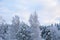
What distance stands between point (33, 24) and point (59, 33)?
9622 mm

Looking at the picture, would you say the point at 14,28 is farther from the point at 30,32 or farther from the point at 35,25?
the point at 35,25

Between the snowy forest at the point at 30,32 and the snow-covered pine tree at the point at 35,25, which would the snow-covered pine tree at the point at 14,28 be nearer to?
the snowy forest at the point at 30,32

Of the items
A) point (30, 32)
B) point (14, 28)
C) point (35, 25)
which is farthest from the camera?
point (14, 28)

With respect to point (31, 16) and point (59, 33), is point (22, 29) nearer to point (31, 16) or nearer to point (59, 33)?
point (31, 16)

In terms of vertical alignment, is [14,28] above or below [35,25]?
below

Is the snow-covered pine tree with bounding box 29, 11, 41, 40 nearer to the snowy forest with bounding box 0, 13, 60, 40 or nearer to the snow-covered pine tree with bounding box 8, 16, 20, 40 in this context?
the snowy forest with bounding box 0, 13, 60, 40

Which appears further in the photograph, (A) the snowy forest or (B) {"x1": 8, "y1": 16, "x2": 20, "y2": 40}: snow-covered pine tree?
(B) {"x1": 8, "y1": 16, "x2": 20, "y2": 40}: snow-covered pine tree

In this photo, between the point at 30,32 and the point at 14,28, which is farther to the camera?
the point at 14,28

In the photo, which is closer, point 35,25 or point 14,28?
point 35,25

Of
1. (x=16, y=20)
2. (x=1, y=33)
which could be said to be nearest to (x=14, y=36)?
(x=16, y=20)

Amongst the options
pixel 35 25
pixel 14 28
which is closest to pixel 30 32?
pixel 35 25

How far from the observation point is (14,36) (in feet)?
151

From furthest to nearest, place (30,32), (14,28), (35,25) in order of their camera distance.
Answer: (14,28) < (30,32) < (35,25)

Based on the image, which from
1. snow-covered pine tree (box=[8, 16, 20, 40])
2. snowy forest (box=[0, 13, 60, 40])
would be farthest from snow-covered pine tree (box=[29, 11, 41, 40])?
snow-covered pine tree (box=[8, 16, 20, 40])
